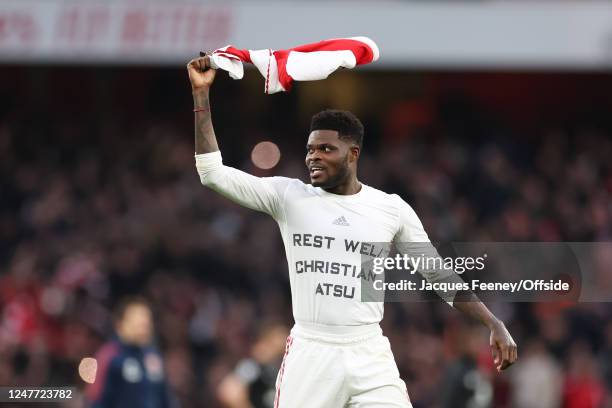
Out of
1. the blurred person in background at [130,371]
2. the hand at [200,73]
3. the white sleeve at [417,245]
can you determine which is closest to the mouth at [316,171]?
the white sleeve at [417,245]

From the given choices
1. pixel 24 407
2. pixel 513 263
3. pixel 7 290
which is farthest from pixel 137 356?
pixel 7 290

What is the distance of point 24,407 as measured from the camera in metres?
7.98

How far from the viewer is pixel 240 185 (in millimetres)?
5836

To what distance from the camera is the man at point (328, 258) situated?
5.76 metres

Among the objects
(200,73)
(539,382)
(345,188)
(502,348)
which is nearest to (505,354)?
(502,348)

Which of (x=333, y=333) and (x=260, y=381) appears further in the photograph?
(x=260, y=381)

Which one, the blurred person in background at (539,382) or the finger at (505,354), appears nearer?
the finger at (505,354)

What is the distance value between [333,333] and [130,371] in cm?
354

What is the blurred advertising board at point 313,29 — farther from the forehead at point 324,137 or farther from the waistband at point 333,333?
the waistband at point 333,333

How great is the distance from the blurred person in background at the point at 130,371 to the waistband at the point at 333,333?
3.37 m

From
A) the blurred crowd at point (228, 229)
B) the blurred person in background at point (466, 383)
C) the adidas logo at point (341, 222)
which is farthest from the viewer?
the blurred crowd at point (228, 229)

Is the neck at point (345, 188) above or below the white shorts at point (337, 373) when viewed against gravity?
above

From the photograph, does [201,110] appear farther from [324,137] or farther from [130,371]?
[130,371]

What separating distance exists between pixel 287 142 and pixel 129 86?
108 inches
